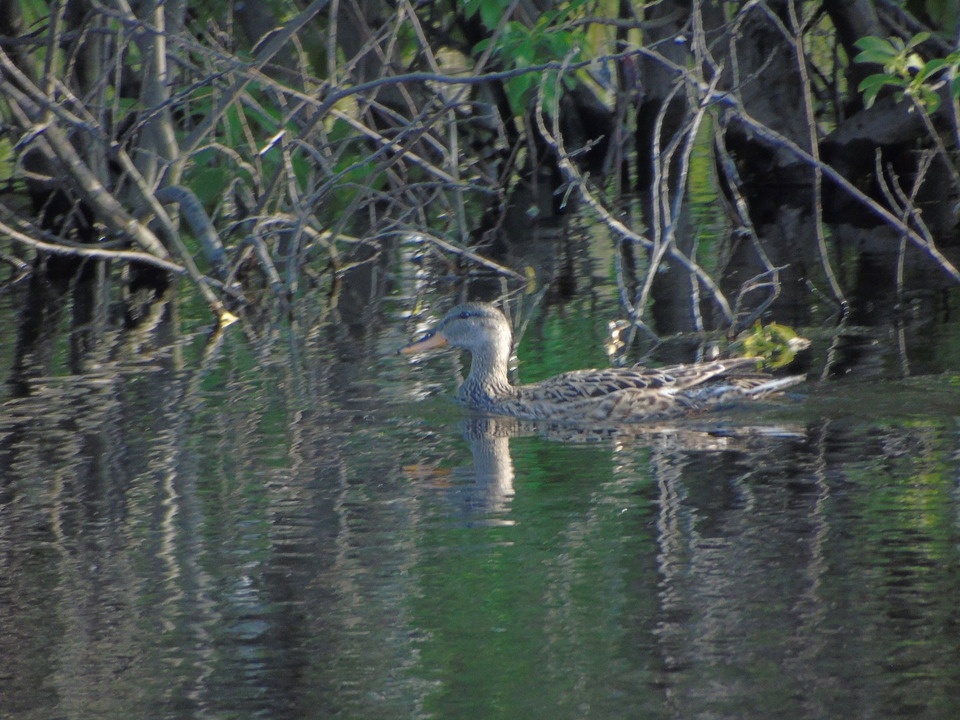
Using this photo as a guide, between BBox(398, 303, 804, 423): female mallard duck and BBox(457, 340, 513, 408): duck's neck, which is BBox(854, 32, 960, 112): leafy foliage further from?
BBox(457, 340, 513, 408): duck's neck

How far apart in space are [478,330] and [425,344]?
38 centimetres

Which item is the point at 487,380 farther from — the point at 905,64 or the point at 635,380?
the point at 905,64

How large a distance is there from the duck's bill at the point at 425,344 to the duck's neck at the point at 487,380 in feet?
1.12

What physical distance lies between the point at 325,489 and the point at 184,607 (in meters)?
1.56

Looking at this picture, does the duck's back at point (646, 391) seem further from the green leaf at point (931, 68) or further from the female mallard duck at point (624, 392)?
the green leaf at point (931, 68)

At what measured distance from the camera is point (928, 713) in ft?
15.0

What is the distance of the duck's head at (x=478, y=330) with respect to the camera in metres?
9.53

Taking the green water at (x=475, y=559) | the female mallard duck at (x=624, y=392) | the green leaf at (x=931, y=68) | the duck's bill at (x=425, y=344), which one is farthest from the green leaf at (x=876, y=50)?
the duck's bill at (x=425, y=344)

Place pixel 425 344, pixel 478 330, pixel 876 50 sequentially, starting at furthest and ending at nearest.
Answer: pixel 425 344, pixel 478 330, pixel 876 50

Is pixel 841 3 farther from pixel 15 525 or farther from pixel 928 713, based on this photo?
pixel 928 713

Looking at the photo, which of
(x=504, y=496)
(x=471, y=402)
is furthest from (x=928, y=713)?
(x=471, y=402)

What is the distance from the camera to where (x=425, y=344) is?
9812 mm

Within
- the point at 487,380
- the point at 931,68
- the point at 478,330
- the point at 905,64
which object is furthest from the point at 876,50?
the point at 487,380

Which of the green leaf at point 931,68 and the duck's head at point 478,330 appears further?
the duck's head at point 478,330
